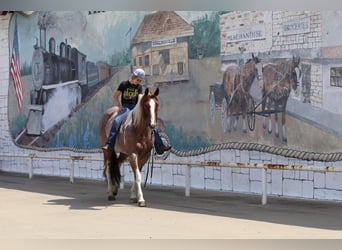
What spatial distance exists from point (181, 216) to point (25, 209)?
110 inches

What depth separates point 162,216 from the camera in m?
8.70

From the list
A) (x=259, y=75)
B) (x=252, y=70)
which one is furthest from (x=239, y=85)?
(x=259, y=75)

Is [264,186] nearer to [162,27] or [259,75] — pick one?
[259,75]

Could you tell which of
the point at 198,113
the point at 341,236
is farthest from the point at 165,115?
the point at 341,236

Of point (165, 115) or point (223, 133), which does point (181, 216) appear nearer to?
point (223, 133)

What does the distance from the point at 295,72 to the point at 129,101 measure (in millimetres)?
3208

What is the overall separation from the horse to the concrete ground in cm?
172

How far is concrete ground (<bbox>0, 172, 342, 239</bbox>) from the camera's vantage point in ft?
23.3

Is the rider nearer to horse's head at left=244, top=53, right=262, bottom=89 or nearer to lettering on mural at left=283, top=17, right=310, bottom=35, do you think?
horse's head at left=244, top=53, right=262, bottom=89

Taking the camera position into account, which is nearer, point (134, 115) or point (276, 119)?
point (134, 115)

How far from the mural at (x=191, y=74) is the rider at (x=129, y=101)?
199 cm

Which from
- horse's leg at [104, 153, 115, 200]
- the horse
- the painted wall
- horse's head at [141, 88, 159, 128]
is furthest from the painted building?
horse's head at [141, 88, 159, 128]

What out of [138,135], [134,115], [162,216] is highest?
[134,115]

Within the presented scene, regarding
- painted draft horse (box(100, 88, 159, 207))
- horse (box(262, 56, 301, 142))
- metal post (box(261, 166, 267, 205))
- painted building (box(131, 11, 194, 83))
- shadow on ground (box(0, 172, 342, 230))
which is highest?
painted building (box(131, 11, 194, 83))
